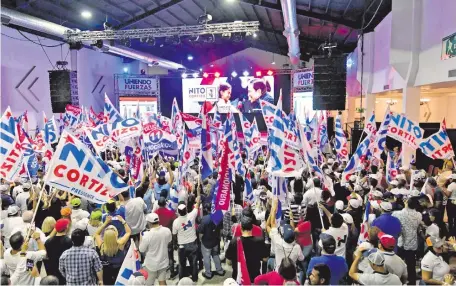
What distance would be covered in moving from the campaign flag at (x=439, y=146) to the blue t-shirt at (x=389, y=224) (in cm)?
349

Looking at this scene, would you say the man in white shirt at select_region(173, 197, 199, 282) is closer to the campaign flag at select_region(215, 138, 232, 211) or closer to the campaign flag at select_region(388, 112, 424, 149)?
the campaign flag at select_region(215, 138, 232, 211)

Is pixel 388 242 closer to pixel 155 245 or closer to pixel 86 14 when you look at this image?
pixel 155 245

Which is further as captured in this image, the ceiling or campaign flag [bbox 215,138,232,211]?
the ceiling

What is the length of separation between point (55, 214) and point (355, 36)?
16505 millimetres

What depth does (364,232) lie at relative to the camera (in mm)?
5223

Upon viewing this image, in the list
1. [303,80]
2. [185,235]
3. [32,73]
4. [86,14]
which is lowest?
[185,235]

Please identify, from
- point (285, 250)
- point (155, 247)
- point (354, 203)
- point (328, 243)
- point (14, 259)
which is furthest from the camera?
point (354, 203)

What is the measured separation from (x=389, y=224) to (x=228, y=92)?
17.8 meters

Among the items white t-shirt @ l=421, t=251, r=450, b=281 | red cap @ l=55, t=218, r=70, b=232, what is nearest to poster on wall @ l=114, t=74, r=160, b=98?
red cap @ l=55, t=218, r=70, b=232

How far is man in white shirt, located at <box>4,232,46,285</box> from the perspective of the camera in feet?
13.0

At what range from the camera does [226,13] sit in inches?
684

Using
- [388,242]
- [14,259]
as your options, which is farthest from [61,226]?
[388,242]

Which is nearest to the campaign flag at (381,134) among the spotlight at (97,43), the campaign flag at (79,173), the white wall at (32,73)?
the campaign flag at (79,173)

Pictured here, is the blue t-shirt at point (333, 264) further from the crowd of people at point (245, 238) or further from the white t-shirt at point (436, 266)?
the white t-shirt at point (436, 266)
